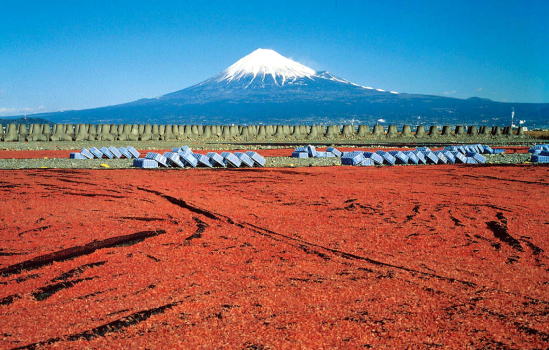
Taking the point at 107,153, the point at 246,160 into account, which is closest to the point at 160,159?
the point at 246,160

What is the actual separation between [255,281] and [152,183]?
28.3 ft

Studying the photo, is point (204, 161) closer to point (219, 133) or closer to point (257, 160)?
point (257, 160)

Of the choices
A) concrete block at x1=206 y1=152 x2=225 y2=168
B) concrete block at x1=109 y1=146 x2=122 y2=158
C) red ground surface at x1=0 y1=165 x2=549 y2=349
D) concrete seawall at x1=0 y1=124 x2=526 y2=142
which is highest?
concrete seawall at x1=0 y1=124 x2=526 y2=142

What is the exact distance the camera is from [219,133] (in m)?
47.9

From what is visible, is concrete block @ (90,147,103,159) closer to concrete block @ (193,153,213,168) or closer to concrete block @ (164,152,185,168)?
concrete block @ (164,152,185,168)

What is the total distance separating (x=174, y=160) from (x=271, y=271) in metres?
13.1

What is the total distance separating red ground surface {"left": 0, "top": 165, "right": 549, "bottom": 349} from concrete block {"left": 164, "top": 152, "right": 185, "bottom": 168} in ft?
23.6

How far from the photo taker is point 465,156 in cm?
2261

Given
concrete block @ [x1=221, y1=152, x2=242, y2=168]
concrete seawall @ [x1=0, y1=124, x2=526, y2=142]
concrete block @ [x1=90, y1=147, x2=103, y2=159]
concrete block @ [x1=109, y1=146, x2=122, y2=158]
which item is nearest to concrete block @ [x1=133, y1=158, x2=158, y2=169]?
concrete block @ [x1=221, y1=152, x2=242, y2=168]

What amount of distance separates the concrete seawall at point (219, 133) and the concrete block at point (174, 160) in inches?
1029

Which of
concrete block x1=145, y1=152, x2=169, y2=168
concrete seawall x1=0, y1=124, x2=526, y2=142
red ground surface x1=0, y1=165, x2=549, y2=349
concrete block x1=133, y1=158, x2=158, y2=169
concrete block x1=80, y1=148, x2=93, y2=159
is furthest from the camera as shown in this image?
concrete seawall x1=0, y1=124, x2=526, y2=142

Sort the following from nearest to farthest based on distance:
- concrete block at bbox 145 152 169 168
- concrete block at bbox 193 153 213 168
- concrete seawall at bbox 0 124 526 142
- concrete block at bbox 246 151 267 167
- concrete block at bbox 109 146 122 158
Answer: concrete block at bbox 145 152 169 168 < concrete block at bbox 193 153 213 168 < concrete block at bbox 246 151 267 167 < concrete block at bbox 109 146 122 158 < concrete seawall at bbox 0 124 526 142

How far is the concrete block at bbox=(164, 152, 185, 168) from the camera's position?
724 inches

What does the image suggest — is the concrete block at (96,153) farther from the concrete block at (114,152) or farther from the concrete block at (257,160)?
the concrete block at (257,160)
